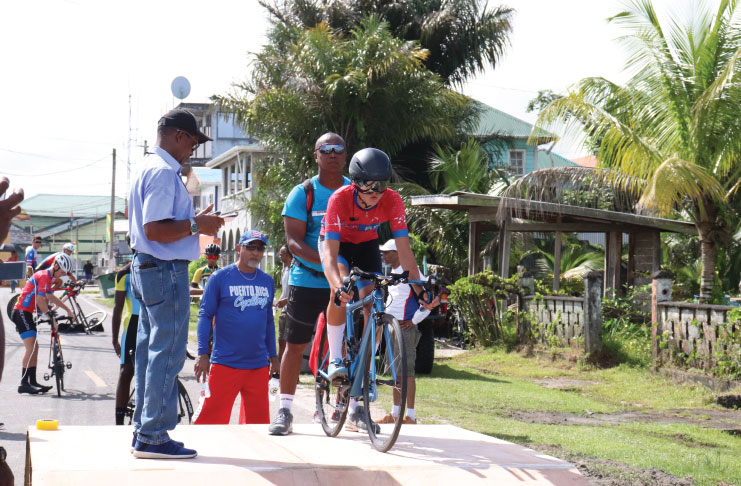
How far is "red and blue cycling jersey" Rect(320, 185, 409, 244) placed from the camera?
17.7ft

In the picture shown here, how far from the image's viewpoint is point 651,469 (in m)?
7.30

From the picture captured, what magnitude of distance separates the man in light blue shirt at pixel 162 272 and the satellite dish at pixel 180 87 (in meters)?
54.9

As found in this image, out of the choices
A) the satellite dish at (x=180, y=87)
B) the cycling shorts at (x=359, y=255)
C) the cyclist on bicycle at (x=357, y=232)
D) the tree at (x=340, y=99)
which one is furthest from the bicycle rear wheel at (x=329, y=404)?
the satellite dish at (x=180, y=87)

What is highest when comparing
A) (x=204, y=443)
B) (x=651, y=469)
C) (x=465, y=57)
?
(x=465, y=57)

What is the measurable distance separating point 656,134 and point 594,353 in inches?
188

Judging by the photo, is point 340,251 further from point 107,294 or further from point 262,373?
point 107,294

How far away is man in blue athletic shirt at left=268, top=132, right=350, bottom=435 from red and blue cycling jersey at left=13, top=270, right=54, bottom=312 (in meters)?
7.96

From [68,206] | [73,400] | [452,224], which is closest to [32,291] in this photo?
[73,400]

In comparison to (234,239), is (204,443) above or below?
below

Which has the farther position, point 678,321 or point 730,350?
point 678,321

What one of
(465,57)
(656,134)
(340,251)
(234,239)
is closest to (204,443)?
(340,251)

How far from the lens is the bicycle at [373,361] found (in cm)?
514

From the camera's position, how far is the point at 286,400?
5945 millimetres

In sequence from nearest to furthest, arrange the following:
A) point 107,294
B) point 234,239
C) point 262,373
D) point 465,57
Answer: point 262,373
point 465,57
point 107,294
point 234,239
